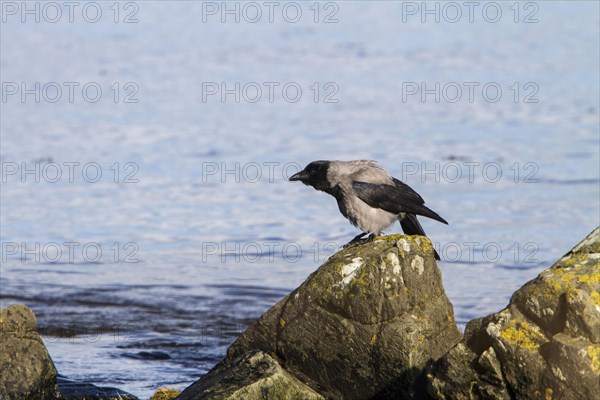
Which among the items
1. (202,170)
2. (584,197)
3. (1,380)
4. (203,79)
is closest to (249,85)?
(203,79)

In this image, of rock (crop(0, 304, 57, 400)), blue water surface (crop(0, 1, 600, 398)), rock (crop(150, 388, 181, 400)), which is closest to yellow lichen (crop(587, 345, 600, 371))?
rock (crop(150, 388, 181, 400))

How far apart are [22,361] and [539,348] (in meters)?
3.70

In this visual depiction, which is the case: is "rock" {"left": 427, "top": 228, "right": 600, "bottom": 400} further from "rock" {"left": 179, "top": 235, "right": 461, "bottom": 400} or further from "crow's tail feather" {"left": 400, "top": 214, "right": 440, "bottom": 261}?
"crow's tail feather" {"left": 400, "top": 214, "right": 440, "bottom": 261}

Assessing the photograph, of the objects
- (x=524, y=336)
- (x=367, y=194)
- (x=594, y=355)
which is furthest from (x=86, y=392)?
(x=594, y=355)

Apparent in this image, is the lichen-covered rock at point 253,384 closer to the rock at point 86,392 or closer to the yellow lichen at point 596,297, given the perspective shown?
the rock at point 86,392

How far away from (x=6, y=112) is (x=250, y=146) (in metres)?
6.98

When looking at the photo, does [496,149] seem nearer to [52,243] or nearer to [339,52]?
[52,243]

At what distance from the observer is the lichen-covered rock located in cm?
683

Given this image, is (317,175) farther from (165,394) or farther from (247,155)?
(247,155)

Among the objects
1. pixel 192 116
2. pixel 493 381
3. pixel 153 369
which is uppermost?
pixel 192 116

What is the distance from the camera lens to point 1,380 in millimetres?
7508

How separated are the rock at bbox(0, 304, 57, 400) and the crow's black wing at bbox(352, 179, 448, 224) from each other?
9.23ft

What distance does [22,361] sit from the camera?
25.2 ft

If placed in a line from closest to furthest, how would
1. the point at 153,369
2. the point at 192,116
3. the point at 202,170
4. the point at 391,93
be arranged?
the point at 153,369 → the point at 202,170 → the point at 192,116 → the point at 391,93
